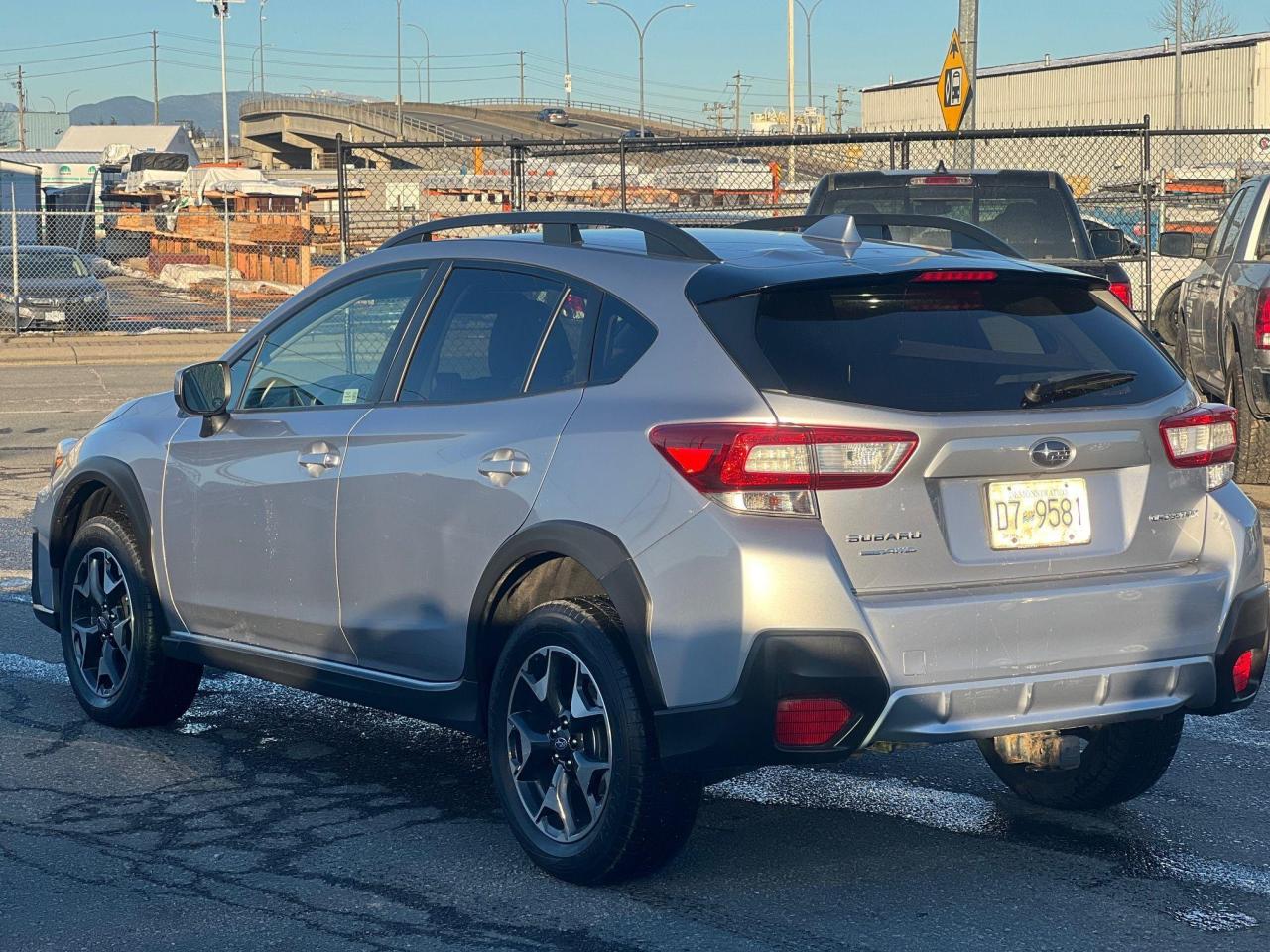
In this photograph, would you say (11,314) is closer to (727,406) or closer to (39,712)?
(39,712)

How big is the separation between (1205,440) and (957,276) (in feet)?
2.50

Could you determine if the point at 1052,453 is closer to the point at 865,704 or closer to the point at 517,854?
the point at 865,704

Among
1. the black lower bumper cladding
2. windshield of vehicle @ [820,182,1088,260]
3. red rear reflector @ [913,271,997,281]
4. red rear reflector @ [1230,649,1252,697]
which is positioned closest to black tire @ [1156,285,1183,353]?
windshield of vehicle @ [820,182,1088,260]

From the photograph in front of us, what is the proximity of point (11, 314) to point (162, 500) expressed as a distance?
21246 millimetres

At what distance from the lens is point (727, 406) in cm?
420

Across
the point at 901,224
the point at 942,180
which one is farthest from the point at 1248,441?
the point at 901,224

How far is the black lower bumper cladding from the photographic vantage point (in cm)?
404

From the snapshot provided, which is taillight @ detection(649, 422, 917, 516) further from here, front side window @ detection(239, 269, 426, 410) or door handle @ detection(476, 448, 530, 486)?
front side window @ detection(239, 269, 426, 410)

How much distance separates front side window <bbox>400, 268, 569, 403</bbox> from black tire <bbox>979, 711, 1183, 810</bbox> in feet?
5.37

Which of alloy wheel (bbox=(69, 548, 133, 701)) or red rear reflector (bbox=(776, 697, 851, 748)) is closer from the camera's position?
red rear reflector (bbox=(776, 697, 851, 748))

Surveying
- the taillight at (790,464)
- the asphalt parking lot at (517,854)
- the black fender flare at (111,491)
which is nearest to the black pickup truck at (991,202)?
the asphalt parking lot at (517,854)

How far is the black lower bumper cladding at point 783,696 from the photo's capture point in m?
4.04

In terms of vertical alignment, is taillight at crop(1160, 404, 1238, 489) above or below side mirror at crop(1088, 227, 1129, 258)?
below

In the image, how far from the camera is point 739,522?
4094 mm
